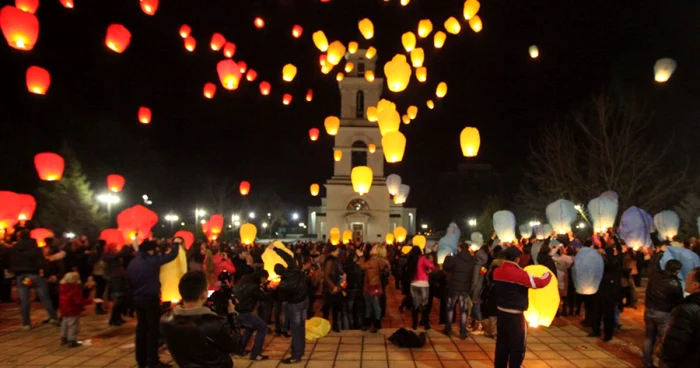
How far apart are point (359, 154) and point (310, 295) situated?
32.1m

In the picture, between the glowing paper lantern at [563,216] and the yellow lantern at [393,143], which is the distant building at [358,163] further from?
the glowing paper lantern at [563,216]

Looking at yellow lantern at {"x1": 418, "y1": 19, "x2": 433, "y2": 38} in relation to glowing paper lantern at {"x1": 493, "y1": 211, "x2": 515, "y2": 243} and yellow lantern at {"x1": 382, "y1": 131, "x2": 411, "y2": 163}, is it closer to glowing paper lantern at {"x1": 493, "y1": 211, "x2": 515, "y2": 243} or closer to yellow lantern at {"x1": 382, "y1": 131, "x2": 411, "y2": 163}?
yellow lantern at {"x1": 382, "y1": 131, "x2": 411, "y2": 163}

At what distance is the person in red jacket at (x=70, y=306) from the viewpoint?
7.72 m

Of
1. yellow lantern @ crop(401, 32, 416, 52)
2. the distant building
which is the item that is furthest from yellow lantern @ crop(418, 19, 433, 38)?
the distant building

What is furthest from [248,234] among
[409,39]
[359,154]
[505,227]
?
[359,154]

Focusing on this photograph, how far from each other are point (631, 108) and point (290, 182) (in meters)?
66.4

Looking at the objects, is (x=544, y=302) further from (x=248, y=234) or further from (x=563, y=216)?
(x=248, y=234)

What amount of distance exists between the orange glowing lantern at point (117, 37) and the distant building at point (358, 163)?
2813 cm

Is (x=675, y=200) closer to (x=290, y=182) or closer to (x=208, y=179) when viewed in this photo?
(x=208, y=179)

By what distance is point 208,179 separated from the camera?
63.7m

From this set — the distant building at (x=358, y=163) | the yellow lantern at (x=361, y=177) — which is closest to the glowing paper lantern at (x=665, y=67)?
the yellow lantern at (x=361, y=177)

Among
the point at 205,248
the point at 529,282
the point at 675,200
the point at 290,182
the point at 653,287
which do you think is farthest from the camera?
the point at 290,182

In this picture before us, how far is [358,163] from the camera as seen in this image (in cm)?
4225

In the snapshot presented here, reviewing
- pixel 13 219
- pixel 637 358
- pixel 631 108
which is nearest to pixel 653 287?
pixel 637 358
